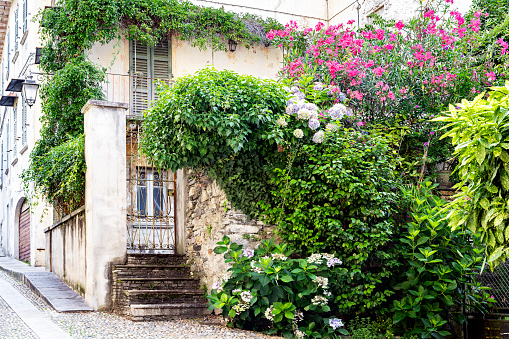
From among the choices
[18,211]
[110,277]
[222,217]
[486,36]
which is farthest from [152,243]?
[18,211]

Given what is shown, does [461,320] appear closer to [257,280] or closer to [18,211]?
[257,280]

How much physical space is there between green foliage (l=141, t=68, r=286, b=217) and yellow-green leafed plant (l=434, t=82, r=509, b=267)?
2.89 metres

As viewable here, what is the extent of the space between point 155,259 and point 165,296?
40.2 inches

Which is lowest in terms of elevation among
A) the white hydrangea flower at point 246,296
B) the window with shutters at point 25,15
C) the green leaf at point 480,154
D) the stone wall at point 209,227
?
the white hydrangea flower at point 246,296

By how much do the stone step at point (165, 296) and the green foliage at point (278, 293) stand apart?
3.56 feet

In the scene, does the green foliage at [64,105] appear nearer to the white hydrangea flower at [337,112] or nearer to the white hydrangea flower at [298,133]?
the white hydrangea flower at [298,133]

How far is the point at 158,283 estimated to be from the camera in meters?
8.03

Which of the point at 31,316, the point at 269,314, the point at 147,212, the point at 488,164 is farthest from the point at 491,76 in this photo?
the point at 31,316

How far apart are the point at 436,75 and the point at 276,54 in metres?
5.91

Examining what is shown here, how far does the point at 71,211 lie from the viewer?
9.62m

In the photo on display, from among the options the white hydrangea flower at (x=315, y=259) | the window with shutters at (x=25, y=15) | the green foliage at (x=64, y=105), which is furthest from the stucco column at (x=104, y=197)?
the window with shutters at (x=25, y=15)

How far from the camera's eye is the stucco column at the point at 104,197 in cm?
785

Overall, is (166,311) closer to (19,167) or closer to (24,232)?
(24,232)

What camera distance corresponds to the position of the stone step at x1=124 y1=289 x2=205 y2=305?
7539 millimetres
